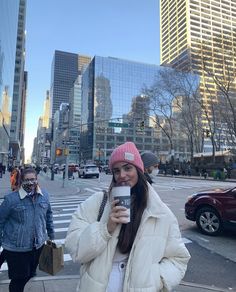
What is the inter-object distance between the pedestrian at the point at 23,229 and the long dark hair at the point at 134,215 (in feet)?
6.82

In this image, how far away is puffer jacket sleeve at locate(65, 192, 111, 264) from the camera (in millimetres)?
1933

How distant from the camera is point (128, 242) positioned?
1.98m

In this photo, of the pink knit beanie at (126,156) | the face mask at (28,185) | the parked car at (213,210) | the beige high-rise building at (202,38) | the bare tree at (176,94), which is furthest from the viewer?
the bare tree at (176,94)

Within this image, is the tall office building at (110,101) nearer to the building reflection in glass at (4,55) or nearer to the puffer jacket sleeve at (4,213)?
the building reflection in glass at (4,55)

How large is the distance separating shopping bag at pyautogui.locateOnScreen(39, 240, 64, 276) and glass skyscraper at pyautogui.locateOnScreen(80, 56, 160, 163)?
370 ft

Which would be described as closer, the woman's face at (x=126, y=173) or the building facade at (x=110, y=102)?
the woman's face at (x=126, y=173)

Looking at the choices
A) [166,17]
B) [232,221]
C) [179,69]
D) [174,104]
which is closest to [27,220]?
[232,221]

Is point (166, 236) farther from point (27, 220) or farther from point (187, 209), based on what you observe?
point (187, 209)

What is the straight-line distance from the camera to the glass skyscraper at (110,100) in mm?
120938

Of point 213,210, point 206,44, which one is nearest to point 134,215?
point 213,210

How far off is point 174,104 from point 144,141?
77036mm

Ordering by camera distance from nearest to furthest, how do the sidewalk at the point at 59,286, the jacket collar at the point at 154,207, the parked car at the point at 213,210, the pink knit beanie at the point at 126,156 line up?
the jacket collar at the point at 154,207 → the pink knit beanie at the point at 126,156 → the sidewalk at the point at 59,286 → the parked car at the point at 213,210

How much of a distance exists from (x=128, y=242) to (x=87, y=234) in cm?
28

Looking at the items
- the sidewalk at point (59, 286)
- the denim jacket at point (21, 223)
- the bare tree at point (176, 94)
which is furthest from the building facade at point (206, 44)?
the denim jacket at point (21, 223)
